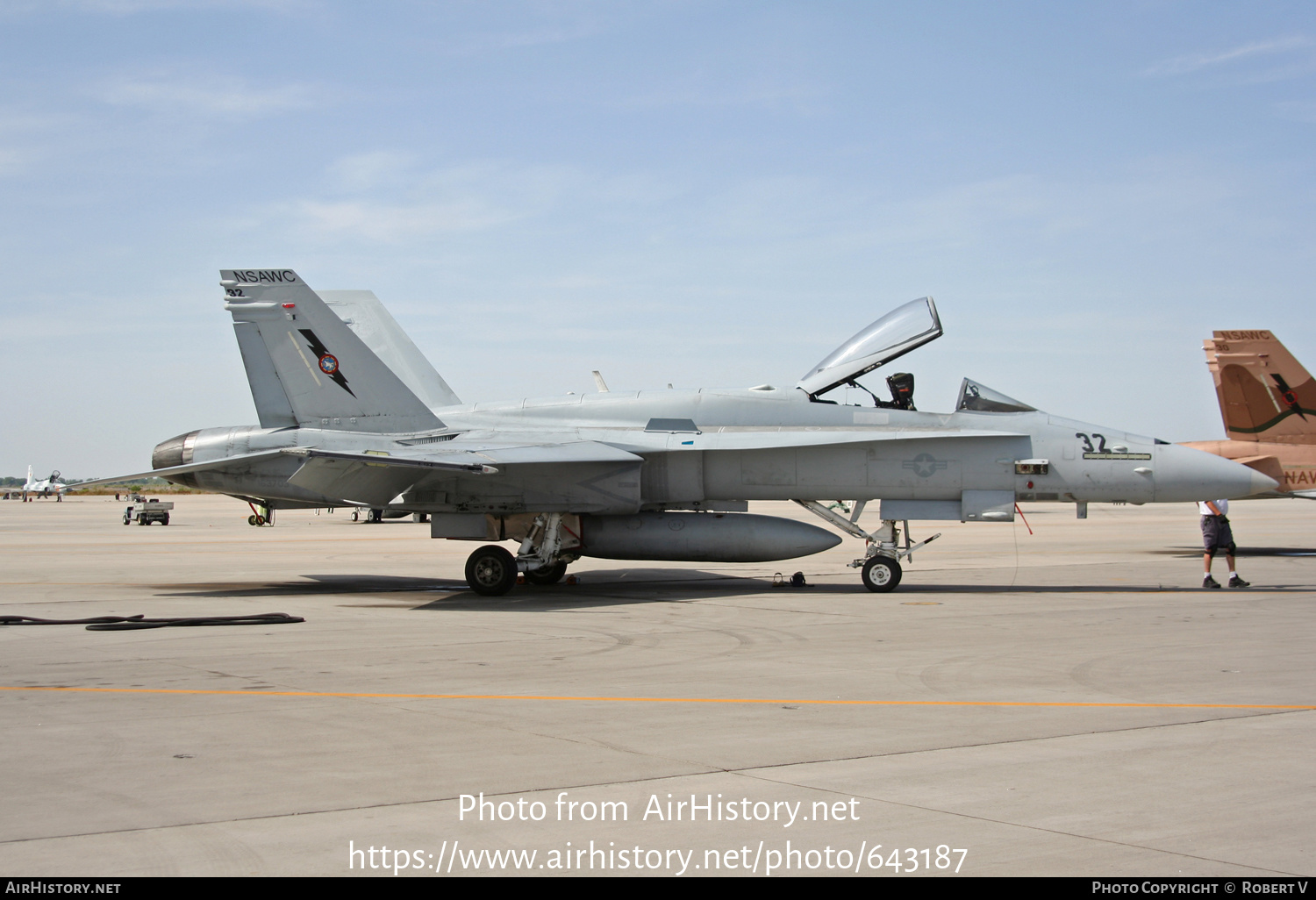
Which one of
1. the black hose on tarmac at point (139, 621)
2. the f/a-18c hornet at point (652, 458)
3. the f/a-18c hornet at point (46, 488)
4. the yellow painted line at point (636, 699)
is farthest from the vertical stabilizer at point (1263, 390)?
the f/a-18c hornet at point (46, 488)

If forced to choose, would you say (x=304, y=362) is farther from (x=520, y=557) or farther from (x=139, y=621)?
(x=139, y=621)

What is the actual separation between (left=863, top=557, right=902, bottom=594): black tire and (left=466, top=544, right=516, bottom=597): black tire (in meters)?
5.09

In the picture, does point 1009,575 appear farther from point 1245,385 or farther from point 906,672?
point 906,672

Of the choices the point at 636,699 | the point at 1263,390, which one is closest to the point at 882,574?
the point at 636,699

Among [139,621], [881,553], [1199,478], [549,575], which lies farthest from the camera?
[549,575]

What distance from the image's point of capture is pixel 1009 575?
18406 millimetres

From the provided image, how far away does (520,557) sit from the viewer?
51.8ft

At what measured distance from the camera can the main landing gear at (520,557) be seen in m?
15.4

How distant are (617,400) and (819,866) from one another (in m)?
12.6

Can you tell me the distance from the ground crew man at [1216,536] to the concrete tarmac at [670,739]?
64.2 inches

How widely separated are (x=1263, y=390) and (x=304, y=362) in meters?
19.9

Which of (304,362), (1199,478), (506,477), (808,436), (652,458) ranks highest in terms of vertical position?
(304,362)

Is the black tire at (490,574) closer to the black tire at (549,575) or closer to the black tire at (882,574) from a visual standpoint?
the black tire at (549,575)
